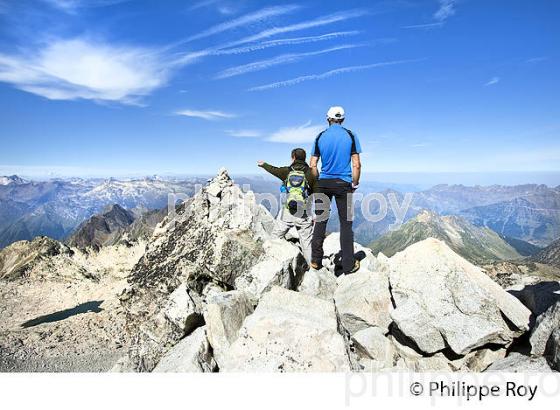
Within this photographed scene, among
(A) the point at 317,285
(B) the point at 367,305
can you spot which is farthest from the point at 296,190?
(B) the point at 367,305

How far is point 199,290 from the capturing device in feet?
39.4

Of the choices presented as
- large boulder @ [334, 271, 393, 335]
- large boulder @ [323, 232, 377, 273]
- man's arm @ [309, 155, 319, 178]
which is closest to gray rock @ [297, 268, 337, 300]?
large boulder @ [334, 271, 393, 335]

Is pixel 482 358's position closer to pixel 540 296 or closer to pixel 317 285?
pixel 540 296

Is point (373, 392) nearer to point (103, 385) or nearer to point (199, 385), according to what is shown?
point (199, 385)

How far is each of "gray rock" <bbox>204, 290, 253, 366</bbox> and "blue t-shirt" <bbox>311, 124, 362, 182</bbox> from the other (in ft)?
15.4

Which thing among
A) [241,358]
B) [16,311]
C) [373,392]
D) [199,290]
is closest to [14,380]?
[241,358]

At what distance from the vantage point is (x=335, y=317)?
331 inches

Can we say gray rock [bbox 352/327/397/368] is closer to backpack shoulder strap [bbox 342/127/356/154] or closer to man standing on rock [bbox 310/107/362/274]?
man standing on rock [bbox 310/107/362/274]

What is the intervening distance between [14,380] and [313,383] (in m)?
5.52

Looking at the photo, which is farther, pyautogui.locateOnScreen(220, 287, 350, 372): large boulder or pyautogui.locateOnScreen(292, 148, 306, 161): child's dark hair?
pyautogui.locateOnScreen(292, 148, 306, 161): child's dark hair

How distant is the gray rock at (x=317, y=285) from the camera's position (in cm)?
1191

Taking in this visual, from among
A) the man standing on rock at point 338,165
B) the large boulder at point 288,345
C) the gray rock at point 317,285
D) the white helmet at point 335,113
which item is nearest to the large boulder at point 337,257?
the gray rock at point 317,285

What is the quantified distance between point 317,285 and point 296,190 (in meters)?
3.11

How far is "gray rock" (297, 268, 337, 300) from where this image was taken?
11.9 metres
